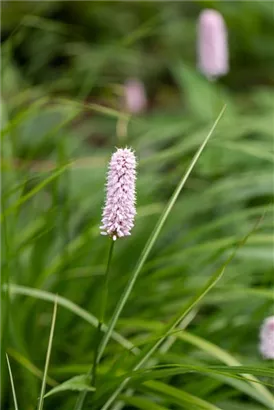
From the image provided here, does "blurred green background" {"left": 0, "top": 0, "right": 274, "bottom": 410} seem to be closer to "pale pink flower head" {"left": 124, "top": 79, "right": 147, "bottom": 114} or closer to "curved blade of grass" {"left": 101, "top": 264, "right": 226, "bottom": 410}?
"curved blade of grass" {"left": 101, "top": 264, "right": 226, "bottom": 410}

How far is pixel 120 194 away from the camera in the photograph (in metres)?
0.91

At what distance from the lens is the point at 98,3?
3234mm

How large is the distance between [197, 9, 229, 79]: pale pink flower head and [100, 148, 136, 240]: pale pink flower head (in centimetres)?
85

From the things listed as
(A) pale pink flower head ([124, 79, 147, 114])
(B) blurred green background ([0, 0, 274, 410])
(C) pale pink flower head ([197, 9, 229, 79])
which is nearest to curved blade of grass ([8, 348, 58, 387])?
(B) blurred green background ([0, 0, 274, 410])

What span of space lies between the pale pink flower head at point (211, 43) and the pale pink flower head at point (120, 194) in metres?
0.85

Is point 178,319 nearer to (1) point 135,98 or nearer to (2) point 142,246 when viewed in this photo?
(2) point 142,246

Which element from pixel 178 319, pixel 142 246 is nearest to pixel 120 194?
pixel 178 319

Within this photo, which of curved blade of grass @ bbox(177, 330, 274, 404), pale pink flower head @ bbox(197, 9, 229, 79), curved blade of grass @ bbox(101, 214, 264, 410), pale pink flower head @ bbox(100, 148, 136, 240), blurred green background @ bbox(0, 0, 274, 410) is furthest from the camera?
pale pink flower head @ bbox(197, 9, 229, 79)

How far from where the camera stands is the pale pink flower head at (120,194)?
3.01 ft

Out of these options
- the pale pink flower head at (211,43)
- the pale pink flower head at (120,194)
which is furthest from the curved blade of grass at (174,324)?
the pale pink flower head at (211,43)

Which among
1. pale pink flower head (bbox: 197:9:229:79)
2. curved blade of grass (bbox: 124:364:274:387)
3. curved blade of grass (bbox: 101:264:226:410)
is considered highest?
pale pink flower head (bbox: 197:9:229:79)

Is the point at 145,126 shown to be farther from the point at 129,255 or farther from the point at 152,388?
the point at 152,388

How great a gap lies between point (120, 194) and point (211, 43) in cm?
92

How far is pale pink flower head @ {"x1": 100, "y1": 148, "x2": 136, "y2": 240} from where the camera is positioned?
3.01 feet
